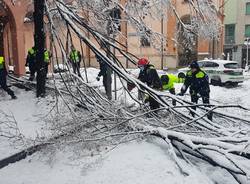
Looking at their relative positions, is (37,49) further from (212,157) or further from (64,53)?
(212,157)

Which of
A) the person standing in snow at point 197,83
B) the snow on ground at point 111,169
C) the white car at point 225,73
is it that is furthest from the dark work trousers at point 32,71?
the white car at point 225,73

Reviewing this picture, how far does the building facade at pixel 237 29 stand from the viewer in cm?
4319

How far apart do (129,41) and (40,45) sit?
10.7 feet

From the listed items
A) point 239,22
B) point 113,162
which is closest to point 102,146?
point 113,162

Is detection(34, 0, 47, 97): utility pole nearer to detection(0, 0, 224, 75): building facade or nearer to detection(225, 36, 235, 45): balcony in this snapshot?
detection(0, 0, 224, 75): building facade

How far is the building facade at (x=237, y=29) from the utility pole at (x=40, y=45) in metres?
35.3

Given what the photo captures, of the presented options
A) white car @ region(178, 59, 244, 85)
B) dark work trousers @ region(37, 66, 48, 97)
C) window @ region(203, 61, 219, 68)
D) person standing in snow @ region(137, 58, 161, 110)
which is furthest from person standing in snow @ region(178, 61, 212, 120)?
window @ region(203, 61, 219, 68)

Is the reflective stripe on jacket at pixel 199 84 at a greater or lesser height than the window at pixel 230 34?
lesser

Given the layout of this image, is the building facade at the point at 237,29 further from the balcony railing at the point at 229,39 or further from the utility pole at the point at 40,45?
the utility pole at the point at 40,45

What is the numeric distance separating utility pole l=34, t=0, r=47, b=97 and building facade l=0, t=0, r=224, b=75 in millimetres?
2431

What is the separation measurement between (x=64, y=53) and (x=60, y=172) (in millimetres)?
2577

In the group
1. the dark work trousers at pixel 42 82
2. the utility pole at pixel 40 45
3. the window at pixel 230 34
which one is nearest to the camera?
the utility pole at pixel 40 45

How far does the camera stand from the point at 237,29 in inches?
1738

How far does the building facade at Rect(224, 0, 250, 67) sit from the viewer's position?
1700 inches
